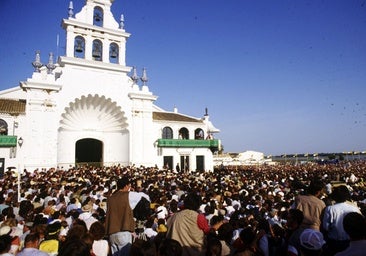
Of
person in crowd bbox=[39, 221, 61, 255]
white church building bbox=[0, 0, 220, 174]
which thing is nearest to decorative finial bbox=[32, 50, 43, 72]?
white church building bbox=[0, 0, 220, 174]

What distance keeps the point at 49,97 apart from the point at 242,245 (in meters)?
21.4

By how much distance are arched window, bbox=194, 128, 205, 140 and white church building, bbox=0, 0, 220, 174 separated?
497 cm

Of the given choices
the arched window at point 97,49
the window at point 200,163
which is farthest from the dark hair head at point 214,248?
the window at point 200,163

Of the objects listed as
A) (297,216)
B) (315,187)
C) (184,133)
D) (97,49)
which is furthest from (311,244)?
(184,133)

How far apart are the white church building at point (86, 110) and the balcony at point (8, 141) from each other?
0.06 metres

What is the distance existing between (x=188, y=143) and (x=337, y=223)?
82.5ft

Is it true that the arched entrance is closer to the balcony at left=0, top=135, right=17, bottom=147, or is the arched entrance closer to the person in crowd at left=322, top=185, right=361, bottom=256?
the balcony at left=0, top=135, right=17, bottom=147

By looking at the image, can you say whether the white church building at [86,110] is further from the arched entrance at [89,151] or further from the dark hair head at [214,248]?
the dark hair head at [214,248]

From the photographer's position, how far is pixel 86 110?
2447 cm

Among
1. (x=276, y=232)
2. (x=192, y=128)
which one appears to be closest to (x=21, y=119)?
(x=192, y=128)

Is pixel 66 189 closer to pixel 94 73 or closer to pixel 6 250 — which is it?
pixel 6 250

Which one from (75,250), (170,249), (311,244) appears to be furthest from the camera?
(170,249)

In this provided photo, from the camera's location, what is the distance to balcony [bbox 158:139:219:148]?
27772 millimetres

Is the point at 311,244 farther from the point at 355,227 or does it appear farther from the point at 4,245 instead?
the point at 4,245
